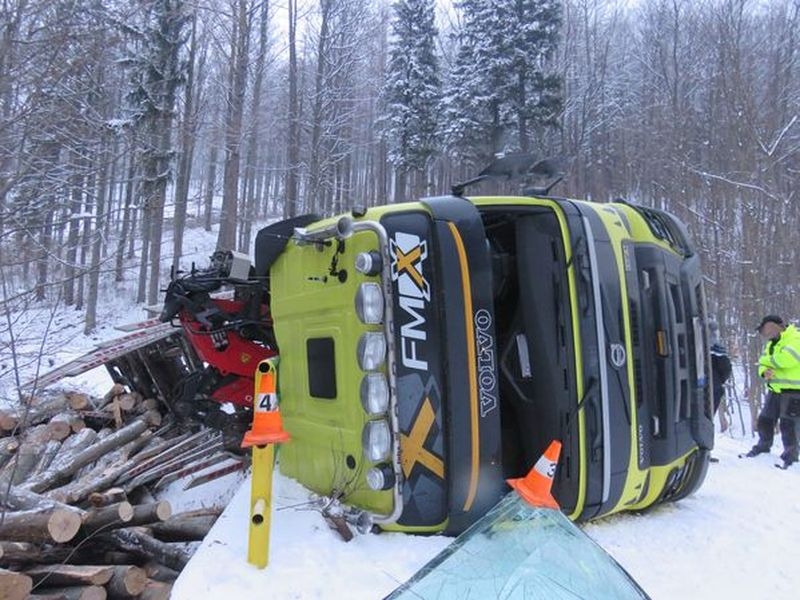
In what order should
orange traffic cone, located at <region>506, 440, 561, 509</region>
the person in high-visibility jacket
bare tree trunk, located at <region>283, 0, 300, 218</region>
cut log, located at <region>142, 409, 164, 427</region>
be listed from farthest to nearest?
bare tree trunk, located at <region>283, 0, 300, 218</region>
the person in high-visibility jacket
cut log, located at <region>142, 409, 164, 427</region>
orange traffic cone, located at <region>506, 440, 561, 509</region>

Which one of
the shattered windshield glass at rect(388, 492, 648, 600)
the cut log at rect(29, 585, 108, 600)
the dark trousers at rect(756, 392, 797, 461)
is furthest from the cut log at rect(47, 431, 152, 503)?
the dark trousers at rect(756, 392, 797, 461)

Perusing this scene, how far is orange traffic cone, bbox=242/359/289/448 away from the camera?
10.1 feet

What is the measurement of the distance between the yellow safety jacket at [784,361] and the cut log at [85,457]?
721cm

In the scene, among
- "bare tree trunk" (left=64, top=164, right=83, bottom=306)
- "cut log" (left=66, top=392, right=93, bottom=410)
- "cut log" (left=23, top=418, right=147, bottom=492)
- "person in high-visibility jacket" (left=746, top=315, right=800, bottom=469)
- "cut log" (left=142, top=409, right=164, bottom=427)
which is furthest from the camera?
"person in high-visibility jacket" (left=746, top=315, right=800, bottom=469)

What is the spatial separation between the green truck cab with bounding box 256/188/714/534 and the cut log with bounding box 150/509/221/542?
603mm

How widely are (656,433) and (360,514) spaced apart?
1.93 metres

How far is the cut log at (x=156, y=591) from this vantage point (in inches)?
136

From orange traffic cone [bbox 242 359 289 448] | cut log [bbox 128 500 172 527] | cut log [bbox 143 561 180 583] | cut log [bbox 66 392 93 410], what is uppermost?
orange traffic cone [bbox 242 359 289 448]

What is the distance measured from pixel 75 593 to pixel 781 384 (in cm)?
769

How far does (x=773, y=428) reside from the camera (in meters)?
7.89

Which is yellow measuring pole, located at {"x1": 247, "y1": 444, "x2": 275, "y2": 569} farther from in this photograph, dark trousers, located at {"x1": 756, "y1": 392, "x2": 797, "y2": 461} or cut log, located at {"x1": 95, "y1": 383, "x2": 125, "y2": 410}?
dark trousers, located at {"x1": 756, "y1": 392, "x2": 797, "y2": 461}

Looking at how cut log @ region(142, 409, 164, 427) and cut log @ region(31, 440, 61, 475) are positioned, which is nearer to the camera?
cut log @ region(31, 440, 61, 475)

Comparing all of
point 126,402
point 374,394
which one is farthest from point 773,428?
point 126,402

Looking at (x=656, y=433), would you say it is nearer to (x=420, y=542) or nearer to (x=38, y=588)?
(x=420, y=542)
